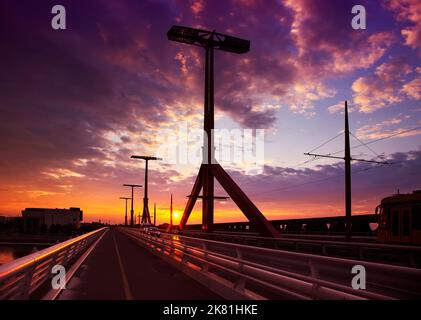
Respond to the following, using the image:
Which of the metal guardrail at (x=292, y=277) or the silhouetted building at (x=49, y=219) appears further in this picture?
the silhouetted building at (x=49, y=219)

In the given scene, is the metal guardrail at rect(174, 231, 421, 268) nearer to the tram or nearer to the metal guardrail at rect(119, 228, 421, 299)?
the tram

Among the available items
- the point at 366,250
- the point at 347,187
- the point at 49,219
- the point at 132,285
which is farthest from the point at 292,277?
the point at 49,219

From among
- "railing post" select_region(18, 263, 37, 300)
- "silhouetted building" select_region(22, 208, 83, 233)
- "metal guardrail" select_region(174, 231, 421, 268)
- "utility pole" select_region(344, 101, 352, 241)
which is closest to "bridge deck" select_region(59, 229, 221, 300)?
"railing post" select_region(18, 263, 37, 300)

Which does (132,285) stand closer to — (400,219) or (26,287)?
(26,287)

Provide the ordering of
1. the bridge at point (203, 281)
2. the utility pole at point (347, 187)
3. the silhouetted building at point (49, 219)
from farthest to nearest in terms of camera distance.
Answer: the silhouetted building at point (49, 219)
the utility pole at point (347, 187)
the bridge at point (203, 281)

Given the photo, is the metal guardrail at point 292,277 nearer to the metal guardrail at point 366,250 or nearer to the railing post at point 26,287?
the metal guardrail at point 366,250

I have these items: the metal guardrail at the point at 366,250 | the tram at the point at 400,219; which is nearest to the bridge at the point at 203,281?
the metal guardrail at the point at 366,250

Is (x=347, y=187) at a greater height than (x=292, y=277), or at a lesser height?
greater

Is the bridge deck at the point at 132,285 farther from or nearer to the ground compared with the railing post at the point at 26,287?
nearer to the ground

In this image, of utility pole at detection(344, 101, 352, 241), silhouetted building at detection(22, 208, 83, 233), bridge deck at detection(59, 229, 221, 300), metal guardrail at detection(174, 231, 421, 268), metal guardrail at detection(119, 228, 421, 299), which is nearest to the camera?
metal guardrail at detection(119, 228, 421, 299)

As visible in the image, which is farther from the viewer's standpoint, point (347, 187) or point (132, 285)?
point (347, 187)

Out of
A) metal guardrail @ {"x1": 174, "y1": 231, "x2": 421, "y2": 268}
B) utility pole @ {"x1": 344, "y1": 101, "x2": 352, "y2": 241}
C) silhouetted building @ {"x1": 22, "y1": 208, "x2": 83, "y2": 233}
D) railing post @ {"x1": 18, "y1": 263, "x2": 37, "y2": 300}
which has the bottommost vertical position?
silhouetted building @ {"x1": 22, "y1": 208, "x2": 83, "y2": 233}

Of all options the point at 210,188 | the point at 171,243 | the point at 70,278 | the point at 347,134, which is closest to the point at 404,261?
the point at 347,134
